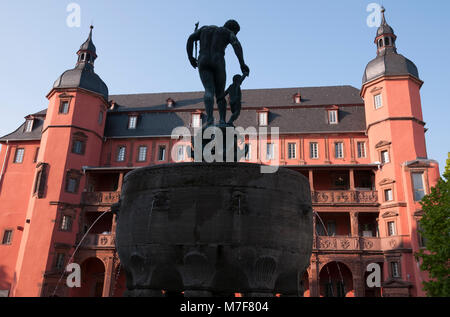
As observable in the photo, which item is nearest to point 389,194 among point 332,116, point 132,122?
point 332,116

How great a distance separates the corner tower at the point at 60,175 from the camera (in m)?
29.7

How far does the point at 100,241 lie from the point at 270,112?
2037 centimetres

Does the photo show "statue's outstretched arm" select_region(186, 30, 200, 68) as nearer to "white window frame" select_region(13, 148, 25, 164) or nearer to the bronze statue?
the bronze statue

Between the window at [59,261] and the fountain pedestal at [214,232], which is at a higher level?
the window at [59,261]

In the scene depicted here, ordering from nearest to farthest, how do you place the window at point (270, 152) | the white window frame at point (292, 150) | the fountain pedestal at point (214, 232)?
the fountain pedestal at point (214, 232)
the window at point (270, 152)
the white window frame at point (292, 150)

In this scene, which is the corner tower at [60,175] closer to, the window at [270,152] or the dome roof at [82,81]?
the dome roof at [82,81]

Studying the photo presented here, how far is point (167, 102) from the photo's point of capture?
41875 mm

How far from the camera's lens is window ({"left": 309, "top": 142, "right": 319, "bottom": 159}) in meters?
35.3

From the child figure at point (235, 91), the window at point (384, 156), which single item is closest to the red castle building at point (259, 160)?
the window at point (384, 156)

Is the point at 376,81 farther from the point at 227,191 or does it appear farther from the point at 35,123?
the point at 35,123

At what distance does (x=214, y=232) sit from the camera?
636 cm

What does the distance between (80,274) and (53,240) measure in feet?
11.7

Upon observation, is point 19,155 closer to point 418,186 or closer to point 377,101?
point 377,101

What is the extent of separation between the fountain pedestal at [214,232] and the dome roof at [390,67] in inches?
1155
